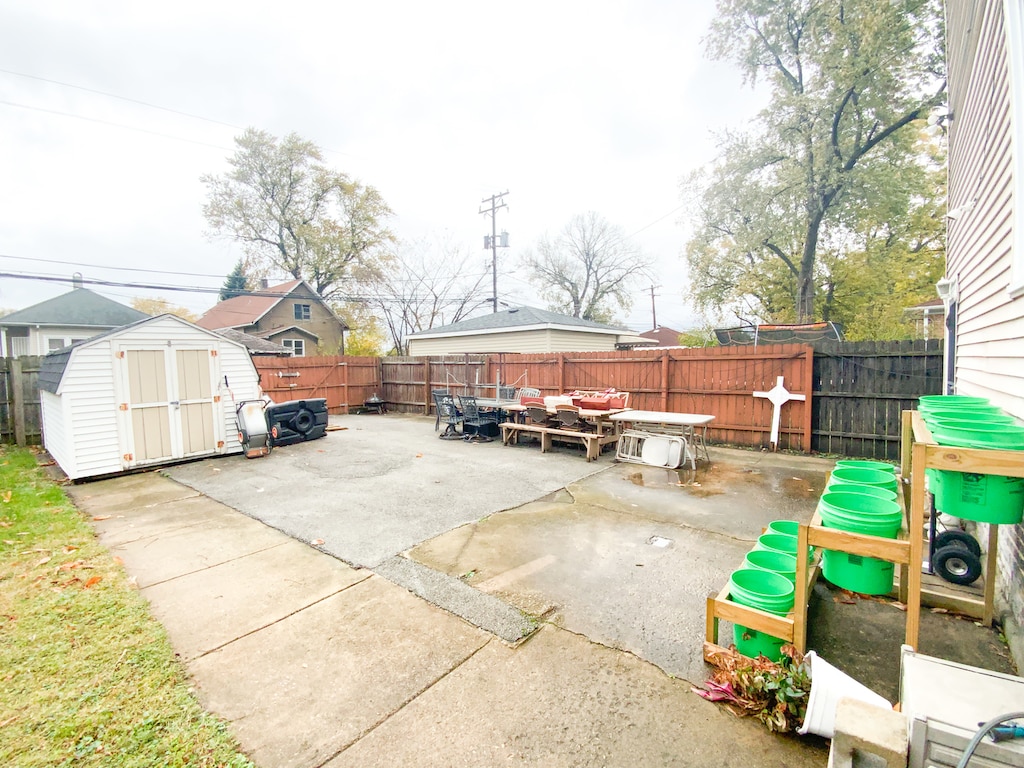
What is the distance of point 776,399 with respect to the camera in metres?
7.49

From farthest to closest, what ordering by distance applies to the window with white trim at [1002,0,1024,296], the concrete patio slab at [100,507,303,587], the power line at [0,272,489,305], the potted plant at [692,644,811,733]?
the power line at [0,272,489,305], the concrete patio slab at [100,507,303,587], the window with white trim at [1002,0,1024,296], the potted plant at [692,644,811,733]

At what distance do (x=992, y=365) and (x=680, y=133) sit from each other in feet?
45.9

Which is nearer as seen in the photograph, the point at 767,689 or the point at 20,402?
the point at 767,689

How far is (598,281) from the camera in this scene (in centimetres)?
3034

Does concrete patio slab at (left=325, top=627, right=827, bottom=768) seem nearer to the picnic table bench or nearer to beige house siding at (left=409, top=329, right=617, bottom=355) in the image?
the picnic table bench

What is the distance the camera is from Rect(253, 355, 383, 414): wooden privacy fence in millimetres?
12273

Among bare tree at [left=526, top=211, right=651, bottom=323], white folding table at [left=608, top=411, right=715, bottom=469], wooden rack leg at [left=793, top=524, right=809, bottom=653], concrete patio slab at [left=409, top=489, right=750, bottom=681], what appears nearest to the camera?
wooden rack leg at [left=793, top=524, right=809, bottom=653]

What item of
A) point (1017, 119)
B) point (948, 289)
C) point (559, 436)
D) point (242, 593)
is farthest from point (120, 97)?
point (948, 289)

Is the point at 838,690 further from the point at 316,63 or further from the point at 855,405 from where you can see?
the point at 316,63

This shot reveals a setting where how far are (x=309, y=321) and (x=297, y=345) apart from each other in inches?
71.5

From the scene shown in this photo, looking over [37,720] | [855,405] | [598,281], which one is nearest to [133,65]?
[37,720]

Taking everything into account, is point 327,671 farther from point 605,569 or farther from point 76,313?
point 76,313

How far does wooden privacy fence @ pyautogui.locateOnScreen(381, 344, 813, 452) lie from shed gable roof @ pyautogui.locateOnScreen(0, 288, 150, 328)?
63.2ft

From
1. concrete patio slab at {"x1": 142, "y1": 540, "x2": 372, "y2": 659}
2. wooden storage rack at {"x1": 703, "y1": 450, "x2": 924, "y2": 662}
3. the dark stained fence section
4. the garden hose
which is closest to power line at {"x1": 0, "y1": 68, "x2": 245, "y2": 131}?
concrete patio slab at {"x1": 142, "y1": 540, "x2": 372, "y2": 659}
